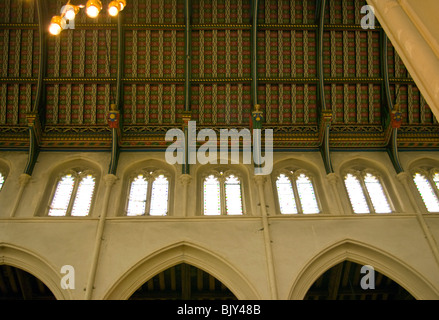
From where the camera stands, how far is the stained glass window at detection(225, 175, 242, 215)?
1472 cm

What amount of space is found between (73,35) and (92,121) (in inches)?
117

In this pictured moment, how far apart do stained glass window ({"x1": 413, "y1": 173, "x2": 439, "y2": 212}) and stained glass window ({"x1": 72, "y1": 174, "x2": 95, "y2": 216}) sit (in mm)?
10345

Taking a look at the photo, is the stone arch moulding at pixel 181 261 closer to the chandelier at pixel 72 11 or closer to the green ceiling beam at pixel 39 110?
the green ceiling beam at pixel 39 110

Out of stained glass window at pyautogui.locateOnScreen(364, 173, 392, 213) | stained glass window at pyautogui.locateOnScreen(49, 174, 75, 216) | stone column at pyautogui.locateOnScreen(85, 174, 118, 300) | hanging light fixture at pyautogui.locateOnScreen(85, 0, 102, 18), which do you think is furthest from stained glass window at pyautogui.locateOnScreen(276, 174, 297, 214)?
hanging light fixture at pyautogui.locateOnScreen(85, 0, 102, 18)

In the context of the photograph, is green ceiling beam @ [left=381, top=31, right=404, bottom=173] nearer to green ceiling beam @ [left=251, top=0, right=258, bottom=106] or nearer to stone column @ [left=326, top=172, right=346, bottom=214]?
stone column @ [left=326, top=172, right=346, bottom=214]

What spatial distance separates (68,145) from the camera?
16219mm

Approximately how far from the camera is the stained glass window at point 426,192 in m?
15.0

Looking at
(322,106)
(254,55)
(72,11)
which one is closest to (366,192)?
(322,106)

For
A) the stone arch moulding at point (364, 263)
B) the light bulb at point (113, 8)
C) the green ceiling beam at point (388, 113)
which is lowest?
the stone arch moulding at point (364, 263)

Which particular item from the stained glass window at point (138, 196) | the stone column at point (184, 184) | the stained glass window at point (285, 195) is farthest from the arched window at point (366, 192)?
the stained glass window at point (138, 196)

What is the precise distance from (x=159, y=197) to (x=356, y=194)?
6193mm

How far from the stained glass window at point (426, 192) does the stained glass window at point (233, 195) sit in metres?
5.75
